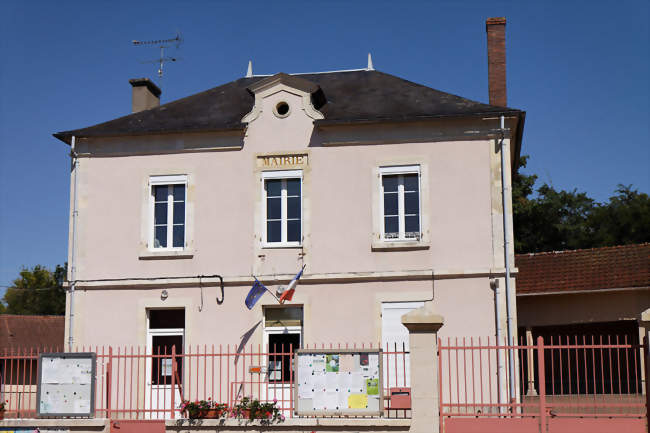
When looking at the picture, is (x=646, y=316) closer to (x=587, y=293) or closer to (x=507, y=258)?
(x=507, y=258)

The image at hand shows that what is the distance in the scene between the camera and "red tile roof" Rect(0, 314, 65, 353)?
104 feet

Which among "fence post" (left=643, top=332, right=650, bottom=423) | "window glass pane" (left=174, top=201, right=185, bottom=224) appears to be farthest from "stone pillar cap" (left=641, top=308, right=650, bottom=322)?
"window glass pane" (left=174, top=201, right=185, bottom=224)

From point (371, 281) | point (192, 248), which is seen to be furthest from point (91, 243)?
point (371, 281)

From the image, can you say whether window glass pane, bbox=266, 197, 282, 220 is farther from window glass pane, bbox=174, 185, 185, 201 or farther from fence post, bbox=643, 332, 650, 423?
fence post, bbox=643, 332, 650, 423

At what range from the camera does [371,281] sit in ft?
48.9

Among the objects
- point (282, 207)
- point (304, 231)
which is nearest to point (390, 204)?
point (304, 231)

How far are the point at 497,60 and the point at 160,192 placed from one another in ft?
24.8

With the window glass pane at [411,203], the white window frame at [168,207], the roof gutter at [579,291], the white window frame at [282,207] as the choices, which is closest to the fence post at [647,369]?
the window glass pane at [411,203]

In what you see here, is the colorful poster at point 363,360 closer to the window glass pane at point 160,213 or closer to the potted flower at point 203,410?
the potted flower at point 203,410

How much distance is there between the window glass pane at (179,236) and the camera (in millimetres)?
15742

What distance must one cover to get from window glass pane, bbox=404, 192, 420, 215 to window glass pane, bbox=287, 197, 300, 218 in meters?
2.06

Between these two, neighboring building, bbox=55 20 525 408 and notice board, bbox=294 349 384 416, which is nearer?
notice board, bbox=294 349 384 416

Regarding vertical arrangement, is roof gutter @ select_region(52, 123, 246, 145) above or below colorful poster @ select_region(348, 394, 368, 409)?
above

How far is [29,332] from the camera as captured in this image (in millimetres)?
32844
